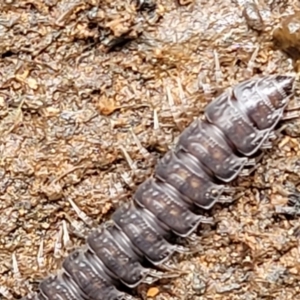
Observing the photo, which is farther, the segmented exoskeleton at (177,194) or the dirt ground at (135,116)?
the dirt ground at (135,116)

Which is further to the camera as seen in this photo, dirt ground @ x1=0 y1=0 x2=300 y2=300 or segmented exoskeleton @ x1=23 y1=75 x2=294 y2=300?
dirt ground @ x1=0 y1=0 x2=300 y2=300

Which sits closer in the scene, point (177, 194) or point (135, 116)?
point (177, 194)

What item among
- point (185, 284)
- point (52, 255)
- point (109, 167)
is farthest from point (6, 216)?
point (185, 284)

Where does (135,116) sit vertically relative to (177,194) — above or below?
above
